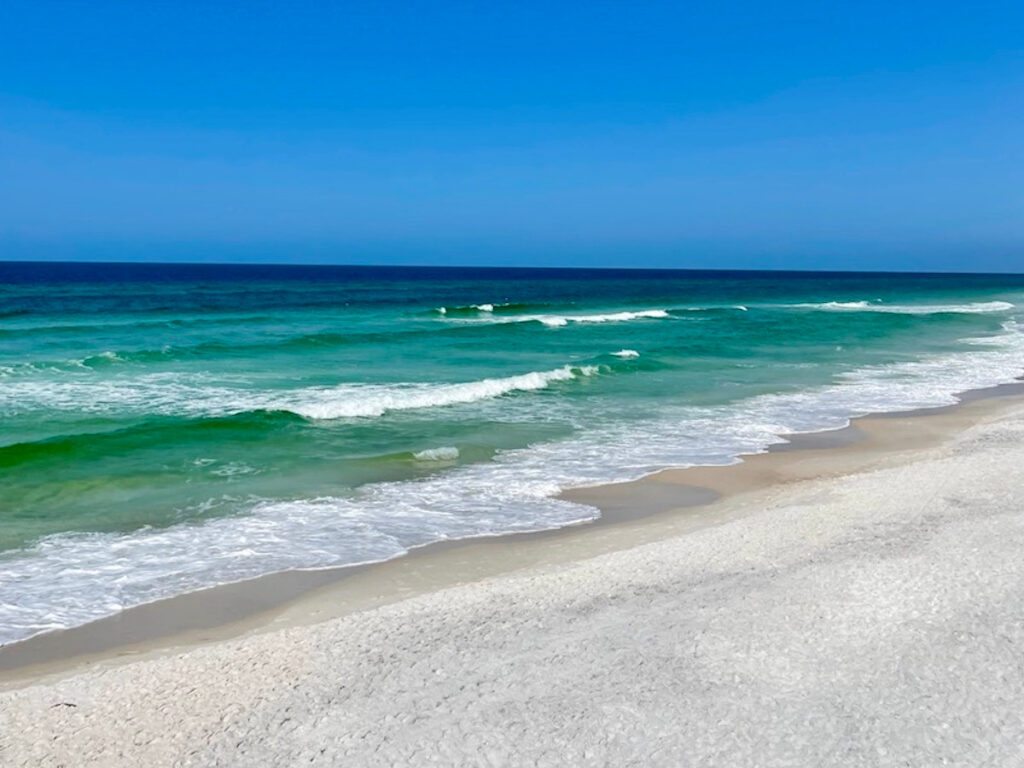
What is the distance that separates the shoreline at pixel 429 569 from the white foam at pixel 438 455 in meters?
2.65

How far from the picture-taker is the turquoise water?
9586mm

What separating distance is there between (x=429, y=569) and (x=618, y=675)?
3.21 meters

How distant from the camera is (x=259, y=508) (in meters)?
11.0

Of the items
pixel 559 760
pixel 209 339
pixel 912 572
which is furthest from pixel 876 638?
pixel 209 339

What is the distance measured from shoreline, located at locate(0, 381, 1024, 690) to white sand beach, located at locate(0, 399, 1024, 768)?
0.20 metres

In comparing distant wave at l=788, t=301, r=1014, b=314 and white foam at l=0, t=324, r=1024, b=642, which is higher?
distant wave at l=788, t=301, r=1014, b=314

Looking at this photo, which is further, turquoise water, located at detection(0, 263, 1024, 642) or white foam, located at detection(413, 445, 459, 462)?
white foam, located at detection(413, 445, 459, 462)

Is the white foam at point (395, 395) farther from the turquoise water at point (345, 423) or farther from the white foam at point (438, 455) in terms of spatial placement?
the white foam at point (438, 455)

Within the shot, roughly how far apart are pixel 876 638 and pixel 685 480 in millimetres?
5998

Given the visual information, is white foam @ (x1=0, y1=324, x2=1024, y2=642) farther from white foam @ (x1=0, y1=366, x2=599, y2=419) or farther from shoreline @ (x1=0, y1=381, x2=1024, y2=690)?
white foam @ (x1=0, y1=366, x2=599, y2=419)

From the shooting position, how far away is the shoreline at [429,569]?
7.04 meters

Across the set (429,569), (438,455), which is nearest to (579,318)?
(438,455)

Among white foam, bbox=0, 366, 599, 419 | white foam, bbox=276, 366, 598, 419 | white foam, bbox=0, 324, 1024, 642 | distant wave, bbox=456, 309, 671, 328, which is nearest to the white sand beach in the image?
white foam, bbox=0, 324, 1024, 642

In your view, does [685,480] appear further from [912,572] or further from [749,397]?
[749,397]
